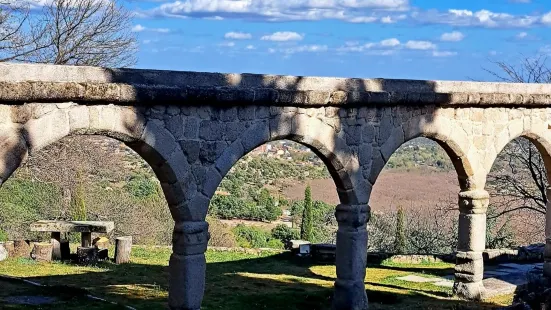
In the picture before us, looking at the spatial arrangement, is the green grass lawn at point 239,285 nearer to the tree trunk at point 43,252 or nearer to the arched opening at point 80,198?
the tree trunk at point 43,252

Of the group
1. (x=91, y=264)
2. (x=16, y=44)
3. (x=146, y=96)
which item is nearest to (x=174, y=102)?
(x=146, y=96)

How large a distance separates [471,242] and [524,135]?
1974 mm

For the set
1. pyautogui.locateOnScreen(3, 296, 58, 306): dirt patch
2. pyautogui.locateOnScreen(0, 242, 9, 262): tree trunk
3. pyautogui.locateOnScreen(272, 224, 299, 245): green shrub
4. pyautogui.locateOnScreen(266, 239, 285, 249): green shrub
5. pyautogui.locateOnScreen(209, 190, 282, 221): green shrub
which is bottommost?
pyautogui.locateOnScreen(3, 296, 58, 306): dirt patch

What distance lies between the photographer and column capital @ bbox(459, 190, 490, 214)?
1256cm

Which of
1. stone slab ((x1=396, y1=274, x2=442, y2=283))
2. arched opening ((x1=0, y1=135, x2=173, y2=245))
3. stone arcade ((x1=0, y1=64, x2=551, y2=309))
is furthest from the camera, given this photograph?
arched opening ((x1=0, y1=135, x2=173, y2=245))

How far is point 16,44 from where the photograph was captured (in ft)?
54.8

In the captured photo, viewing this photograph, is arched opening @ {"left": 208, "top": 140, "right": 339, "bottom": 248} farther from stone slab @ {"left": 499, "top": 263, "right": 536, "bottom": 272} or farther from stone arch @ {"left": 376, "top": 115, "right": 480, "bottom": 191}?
stone arch @ {"left": 376, "top": 115, "right": 480, "bottom": 191}

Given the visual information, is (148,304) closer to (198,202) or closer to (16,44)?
(198,202)

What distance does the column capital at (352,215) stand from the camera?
36.8ft

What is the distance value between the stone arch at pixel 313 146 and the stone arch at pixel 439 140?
0.38m

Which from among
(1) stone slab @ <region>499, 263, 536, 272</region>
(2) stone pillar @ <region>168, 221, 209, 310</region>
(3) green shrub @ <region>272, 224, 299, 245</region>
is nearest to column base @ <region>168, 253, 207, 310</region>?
(2) stone pillar @ <region>168, 221, 209, 310</region>

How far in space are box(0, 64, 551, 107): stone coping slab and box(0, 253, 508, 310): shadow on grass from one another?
9.97 ft

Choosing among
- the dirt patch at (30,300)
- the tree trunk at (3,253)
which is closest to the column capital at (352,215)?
the dirt patch at (30,300)

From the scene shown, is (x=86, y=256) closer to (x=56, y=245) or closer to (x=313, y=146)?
(x=56, y=245)
